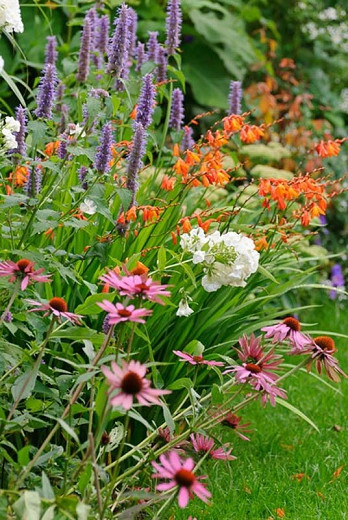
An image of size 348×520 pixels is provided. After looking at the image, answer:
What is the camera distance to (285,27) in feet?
24.0

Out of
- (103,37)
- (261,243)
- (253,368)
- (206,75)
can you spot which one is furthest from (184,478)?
(206,75)

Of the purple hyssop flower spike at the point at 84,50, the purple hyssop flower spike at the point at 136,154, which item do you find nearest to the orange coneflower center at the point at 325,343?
the purple hyssop flower spike at the point at 136,154

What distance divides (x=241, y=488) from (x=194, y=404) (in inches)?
A: 27.8

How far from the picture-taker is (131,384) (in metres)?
1.61

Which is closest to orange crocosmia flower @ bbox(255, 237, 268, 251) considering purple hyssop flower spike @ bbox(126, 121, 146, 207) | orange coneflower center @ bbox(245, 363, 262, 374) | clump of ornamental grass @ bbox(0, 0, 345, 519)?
clump of ornamental grass @ bbox(0, 0, 345, 519)

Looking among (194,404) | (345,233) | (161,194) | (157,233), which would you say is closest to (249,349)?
(194,404)

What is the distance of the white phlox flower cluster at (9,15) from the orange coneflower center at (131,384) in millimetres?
942

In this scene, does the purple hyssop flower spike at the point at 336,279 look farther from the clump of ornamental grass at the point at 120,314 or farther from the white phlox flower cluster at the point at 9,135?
the white phlox flower cluster at the point at 9,135

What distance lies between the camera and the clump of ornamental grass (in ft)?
6.17

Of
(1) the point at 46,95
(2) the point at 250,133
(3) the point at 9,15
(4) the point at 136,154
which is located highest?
(3) the point at 9,15

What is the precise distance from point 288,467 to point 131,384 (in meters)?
1.55

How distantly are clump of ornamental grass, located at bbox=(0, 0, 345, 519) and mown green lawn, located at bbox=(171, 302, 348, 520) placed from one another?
10cm

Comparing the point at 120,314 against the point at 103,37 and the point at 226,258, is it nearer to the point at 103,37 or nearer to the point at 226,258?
the point at 226,258

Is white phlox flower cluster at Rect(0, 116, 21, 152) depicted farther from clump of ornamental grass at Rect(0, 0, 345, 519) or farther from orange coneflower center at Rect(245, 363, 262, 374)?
orange coneflower center at Rect(245, 363, 262, 374)
